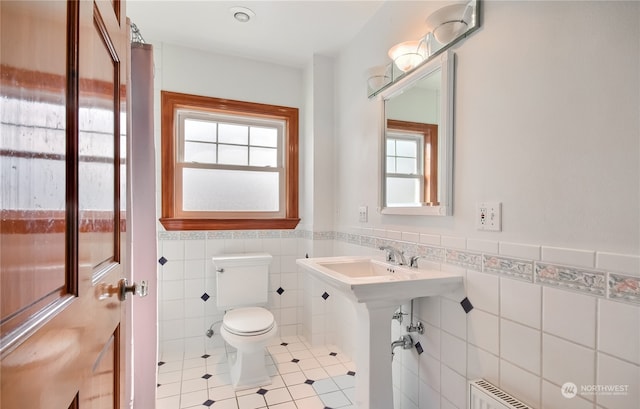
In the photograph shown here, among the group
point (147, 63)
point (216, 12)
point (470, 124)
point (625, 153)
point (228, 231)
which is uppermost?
point (216, 12)

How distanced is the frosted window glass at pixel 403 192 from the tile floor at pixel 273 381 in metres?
1.24

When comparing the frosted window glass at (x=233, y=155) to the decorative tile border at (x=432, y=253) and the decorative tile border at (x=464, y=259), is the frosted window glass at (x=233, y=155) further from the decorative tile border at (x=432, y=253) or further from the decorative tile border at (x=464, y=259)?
the decorative tile border at (x=464, y=259)

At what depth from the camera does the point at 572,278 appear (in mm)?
907

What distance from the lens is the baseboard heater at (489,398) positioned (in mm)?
989

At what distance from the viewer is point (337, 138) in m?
2.49

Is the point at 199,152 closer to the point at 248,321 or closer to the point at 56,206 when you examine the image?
the point at 248,321

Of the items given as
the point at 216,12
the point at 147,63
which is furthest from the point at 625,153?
the point at 216,12

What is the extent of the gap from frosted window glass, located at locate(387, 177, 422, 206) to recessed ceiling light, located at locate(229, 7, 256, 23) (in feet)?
4.68

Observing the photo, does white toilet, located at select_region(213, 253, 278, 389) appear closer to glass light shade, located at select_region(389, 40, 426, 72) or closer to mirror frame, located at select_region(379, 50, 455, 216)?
mirror frame, located at select_region(379, 50, 455, 216)

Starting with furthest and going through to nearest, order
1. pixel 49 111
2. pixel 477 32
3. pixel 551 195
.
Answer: pixel 477 32 < pixel 551 195 < pixel 49 111

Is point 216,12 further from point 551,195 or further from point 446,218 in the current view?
point 551,195

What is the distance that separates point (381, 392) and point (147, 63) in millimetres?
1901

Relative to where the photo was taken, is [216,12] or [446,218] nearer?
[446,218]

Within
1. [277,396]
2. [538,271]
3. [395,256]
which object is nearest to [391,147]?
[395,256]
